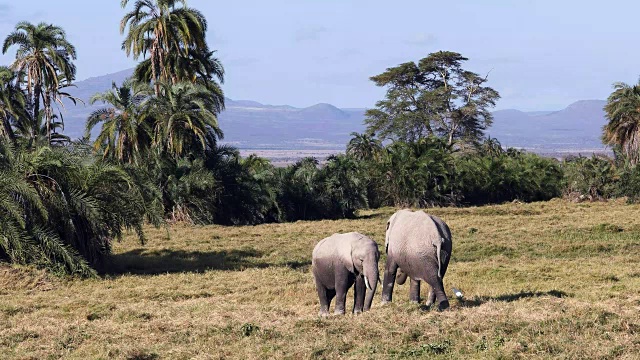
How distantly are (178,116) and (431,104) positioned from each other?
4168 cm

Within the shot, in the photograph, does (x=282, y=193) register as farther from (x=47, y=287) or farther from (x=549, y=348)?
(x=549, y=348)

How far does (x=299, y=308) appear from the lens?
17125mm

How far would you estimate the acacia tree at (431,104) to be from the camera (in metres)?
80.9

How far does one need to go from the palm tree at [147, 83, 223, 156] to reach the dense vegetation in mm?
67

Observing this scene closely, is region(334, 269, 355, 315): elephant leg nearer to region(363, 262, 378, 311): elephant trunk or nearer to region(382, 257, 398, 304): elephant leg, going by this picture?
region(363, 262, 378, 311): elephant trunk

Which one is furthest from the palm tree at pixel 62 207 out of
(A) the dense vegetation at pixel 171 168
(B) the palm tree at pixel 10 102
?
(B) the palm tree at pixel 10 102

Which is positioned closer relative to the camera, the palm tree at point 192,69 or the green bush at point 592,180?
the palm tree at point 192,69

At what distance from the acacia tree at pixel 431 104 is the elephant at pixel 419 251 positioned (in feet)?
208

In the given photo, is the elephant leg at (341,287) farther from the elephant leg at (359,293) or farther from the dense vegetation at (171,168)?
the dense vegetation at (171,168)

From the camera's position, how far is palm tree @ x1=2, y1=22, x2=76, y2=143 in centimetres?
4616

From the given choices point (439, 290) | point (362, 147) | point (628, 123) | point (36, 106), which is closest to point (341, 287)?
point (439, 290)

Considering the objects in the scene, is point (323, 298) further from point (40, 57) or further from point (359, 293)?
point (40, 57)

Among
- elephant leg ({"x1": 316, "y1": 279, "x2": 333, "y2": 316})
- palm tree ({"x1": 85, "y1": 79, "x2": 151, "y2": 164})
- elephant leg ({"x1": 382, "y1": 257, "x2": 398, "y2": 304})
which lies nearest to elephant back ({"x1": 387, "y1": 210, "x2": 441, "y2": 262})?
elephant leg ({"x1": 382, "y1": 257, "x2": 398, "y2": 304})

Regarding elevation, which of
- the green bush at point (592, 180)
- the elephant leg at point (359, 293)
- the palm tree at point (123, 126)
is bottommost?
the green bush at point (592, 180)
